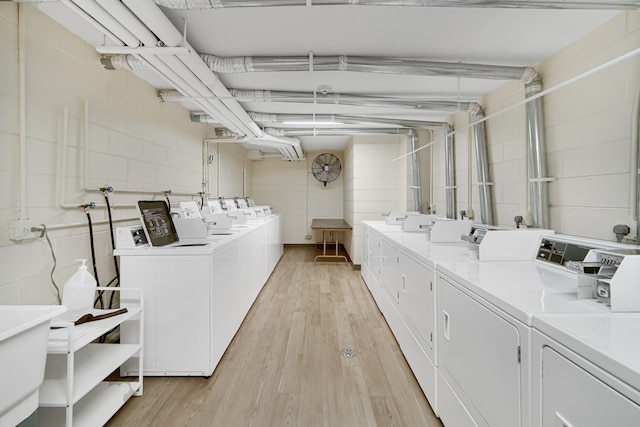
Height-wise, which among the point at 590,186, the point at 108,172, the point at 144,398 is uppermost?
the point at 108,172

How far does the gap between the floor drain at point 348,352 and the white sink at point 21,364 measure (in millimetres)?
1769

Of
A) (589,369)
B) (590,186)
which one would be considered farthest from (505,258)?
(589,369)

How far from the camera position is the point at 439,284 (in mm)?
1539

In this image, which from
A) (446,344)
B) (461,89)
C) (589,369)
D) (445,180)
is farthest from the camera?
(445,180)

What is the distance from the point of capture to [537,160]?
212cm

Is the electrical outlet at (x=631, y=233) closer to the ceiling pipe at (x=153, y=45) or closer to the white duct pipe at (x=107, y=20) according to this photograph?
the ceiling pipe at (x=153, y=45)

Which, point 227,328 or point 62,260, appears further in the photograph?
point 227,328

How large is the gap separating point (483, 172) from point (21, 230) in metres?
3.55

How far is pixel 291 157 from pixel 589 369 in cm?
600

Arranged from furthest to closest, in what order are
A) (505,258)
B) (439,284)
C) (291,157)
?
1. (291,157)
2. (505,258)
3. (439,284)

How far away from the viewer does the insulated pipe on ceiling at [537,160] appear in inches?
82.4

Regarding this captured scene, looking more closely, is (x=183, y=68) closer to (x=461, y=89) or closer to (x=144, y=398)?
(x=144, y=398)

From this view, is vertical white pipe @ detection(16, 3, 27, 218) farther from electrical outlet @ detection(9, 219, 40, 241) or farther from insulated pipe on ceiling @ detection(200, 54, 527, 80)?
insulated pipe on ceiling @ detection(200, 54, 527, 80)

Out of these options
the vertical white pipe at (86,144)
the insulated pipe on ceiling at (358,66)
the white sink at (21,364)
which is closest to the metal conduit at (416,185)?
the insulated pipe on ceiling at (358,66)
